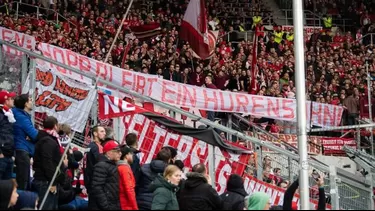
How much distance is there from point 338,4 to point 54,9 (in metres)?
11.8

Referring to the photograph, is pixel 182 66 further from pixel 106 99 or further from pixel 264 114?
pixel 106 99

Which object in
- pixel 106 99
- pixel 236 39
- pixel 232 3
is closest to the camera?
pixel 106 99

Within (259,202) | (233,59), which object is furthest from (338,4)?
(259,202)

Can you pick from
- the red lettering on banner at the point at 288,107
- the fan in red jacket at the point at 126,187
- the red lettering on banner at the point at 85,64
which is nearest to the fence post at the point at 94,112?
the fan in red jacket at the point at 126,187

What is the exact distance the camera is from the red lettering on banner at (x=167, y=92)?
17859 mm

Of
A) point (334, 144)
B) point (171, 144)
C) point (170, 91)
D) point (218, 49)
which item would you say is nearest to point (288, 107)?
point (334, 144)

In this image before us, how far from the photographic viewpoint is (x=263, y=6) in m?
32.0

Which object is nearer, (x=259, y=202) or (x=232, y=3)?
(x=259, y=202)

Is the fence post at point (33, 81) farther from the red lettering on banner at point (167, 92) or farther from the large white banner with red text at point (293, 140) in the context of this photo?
the large white banner with red text at point (293, 140)

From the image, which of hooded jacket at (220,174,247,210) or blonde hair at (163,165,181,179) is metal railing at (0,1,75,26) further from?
blonde hair at (163,165,181,179)

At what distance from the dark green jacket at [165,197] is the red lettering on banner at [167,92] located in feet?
24.1

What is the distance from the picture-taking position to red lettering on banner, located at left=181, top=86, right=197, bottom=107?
60.1 feet

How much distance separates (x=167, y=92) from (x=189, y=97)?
61cm

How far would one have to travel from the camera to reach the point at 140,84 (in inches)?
690
